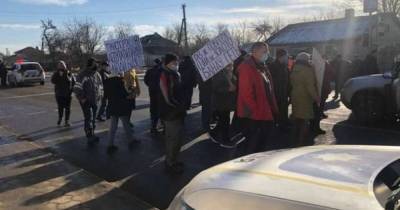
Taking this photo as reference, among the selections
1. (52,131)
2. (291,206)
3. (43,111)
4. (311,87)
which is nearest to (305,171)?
(291,206)

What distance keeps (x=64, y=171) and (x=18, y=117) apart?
337 inches

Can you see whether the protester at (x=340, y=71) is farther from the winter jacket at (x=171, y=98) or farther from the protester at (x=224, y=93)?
the winter jacket at (x=171, y=98)

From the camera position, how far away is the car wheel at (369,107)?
1155 cm

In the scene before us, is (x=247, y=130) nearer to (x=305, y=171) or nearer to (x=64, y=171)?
(x=64, y=171)

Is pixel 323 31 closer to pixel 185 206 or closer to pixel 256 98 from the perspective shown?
pixel 256 98

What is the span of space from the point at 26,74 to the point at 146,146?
84.8 feet

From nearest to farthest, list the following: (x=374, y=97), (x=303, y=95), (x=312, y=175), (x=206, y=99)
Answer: (x=312, y=175) < (x=303, y=95) < (x=206, y=99) < (x=374, y=97)

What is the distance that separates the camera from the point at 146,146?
9.94m

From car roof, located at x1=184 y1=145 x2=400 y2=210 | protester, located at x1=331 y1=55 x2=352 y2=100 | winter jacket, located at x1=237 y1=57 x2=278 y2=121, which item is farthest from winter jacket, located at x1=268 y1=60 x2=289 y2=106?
car roof, located at x1=184 y1=145 x2=400 y2=210

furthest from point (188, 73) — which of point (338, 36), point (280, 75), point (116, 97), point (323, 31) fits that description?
point (323, 31)

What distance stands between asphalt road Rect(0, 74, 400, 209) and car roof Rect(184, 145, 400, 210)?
311cm

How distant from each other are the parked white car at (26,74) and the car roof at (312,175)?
32.0 metres

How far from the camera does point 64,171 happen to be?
797cm

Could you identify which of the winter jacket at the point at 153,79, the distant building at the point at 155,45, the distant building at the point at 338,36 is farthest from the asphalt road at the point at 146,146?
the distant building at the point at 155,45
